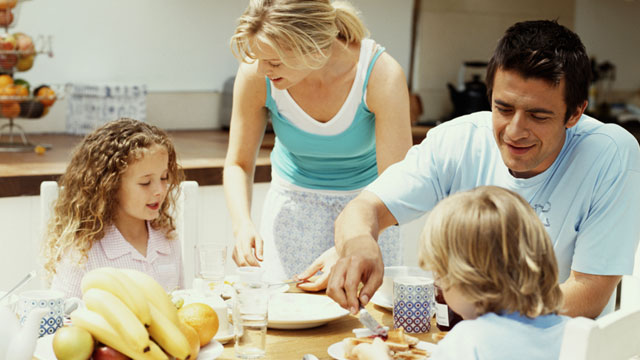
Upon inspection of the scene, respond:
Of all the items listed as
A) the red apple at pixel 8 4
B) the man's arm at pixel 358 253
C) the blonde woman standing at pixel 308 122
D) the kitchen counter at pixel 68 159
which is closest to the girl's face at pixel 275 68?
the blonde woman standing at pixel 308 122

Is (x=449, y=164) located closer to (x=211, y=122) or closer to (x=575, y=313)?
(x=575, y=313)

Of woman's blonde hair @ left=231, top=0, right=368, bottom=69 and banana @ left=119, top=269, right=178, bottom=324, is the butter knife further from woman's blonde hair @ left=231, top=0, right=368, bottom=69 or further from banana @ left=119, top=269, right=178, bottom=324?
woman's blonde hair @ left=231, top=0, right=368, bottom=69

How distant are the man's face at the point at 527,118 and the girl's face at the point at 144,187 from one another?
0.83 m

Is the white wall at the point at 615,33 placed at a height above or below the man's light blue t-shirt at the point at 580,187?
above

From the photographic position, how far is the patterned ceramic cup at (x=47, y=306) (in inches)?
47.4

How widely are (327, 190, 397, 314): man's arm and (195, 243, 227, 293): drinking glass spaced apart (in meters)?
0.20

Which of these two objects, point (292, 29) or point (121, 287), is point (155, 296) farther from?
point (292, 29)

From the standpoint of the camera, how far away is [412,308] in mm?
1295

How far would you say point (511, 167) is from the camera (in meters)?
1.31

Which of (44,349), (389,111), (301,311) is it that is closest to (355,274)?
(301,311)

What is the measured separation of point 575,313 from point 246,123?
931 mm

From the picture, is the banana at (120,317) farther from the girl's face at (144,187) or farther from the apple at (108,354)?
the girl's face at (144,187)

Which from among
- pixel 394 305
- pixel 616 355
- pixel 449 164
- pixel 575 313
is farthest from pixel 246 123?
pixel 616 355

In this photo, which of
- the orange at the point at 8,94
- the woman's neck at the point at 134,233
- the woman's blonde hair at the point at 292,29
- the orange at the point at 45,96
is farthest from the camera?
the orange at the point at 45,96
